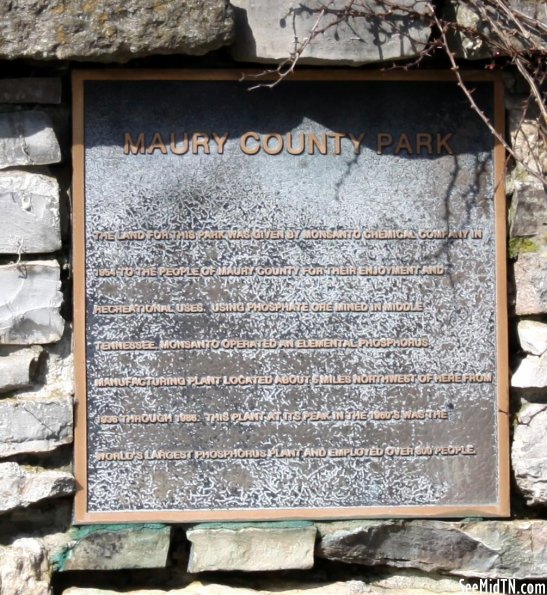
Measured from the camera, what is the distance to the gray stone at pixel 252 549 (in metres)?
2.86

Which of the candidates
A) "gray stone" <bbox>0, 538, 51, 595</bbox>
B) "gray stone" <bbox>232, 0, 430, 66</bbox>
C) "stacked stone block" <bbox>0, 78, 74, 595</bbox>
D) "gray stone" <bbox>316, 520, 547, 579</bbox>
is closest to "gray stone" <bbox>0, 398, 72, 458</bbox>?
"stacked stone block" <bbox>0, 78, 74, 595</bbox>

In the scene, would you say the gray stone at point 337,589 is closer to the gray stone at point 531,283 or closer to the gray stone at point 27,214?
the gray stone at point 531,283

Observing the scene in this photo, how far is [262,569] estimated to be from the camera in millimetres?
2867

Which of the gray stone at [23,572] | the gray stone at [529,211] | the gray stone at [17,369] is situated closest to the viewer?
the gray stone at [23,572]

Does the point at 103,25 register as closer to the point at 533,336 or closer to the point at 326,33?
the point at 326,33

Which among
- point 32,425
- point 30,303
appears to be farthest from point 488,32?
point 32,425

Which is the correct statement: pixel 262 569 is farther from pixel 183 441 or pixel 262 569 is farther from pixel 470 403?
pixel 470 403

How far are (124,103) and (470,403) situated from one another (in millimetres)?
1510

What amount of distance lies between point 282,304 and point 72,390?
74 cm

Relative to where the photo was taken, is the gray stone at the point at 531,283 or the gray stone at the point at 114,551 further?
the gray stone at the point at 531,283

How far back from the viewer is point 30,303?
9.54 ft

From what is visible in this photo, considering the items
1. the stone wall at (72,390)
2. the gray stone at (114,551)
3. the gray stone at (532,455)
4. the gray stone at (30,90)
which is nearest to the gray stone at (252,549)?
the stone wall at (72,390)

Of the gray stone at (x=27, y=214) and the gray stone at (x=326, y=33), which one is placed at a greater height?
the gray stone at (x=326, y=33)

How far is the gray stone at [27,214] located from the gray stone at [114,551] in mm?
941
